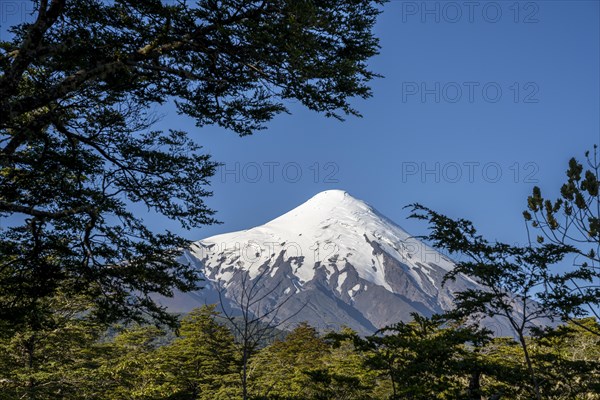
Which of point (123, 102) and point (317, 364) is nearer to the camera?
point (123, 102)

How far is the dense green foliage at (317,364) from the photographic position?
7.85 meters

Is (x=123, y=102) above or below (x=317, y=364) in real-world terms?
above

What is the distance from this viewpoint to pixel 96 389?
15.3 m

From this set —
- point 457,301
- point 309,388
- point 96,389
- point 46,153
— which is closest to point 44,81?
point 46,153

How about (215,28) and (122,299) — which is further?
(122,299)

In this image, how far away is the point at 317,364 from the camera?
23.6 meters

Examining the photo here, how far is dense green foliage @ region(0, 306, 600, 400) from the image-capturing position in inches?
309

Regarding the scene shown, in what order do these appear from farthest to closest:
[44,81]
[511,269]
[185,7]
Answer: [511,269] → [44,81] → [185,7]

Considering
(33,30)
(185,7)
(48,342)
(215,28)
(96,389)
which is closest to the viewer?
(33,30)

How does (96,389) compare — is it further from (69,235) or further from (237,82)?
(237,82)

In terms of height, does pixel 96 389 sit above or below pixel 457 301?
below

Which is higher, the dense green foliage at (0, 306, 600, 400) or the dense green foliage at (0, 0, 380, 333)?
the dense green foliage at (0, 0, 380, 333)

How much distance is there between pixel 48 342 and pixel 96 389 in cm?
378

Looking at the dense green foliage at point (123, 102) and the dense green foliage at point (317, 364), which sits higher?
Answer: the dense green foliage at point (123, 102)
